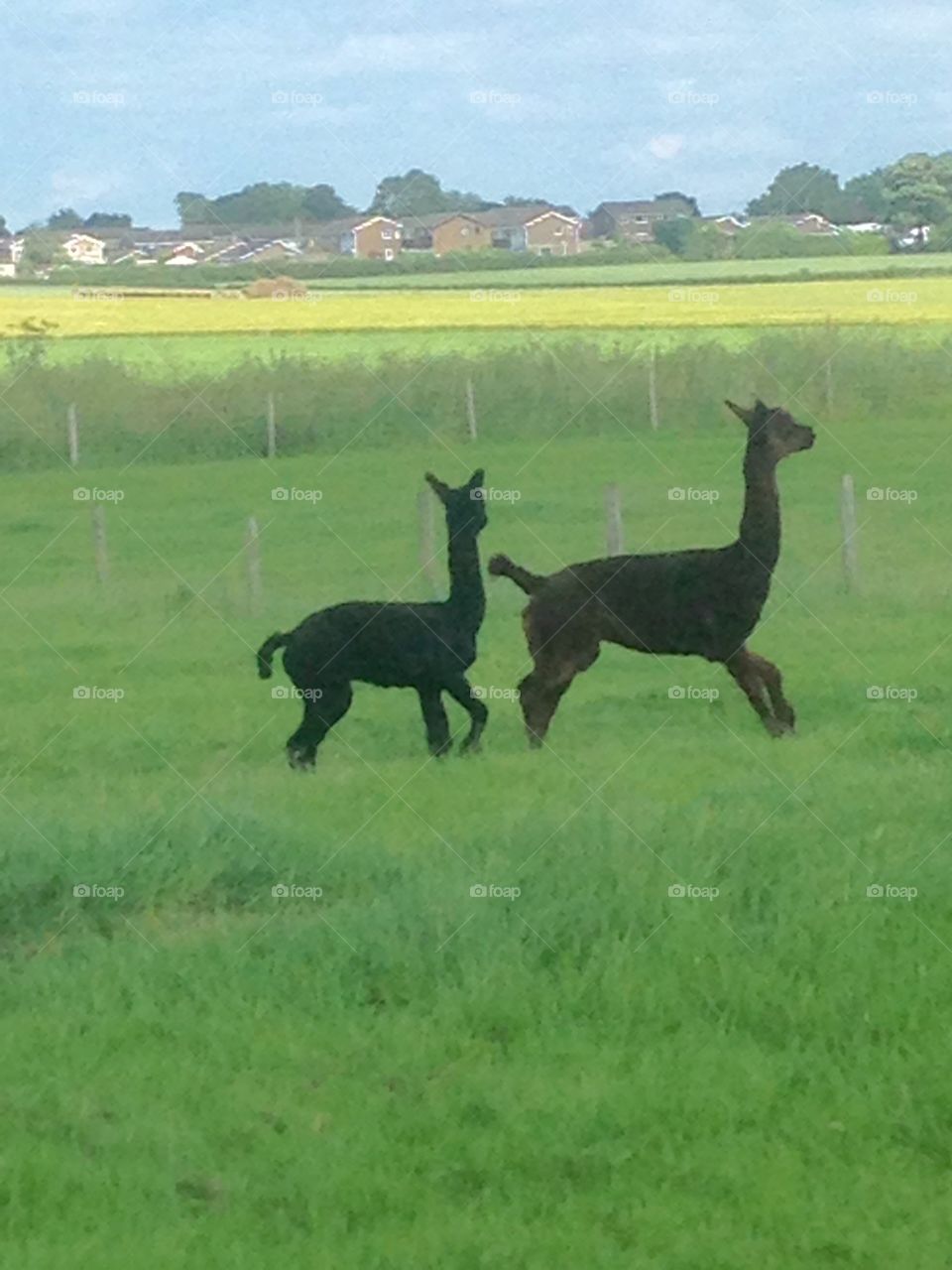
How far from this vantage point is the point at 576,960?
6.27 meters

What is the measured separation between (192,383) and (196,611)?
9.84ft

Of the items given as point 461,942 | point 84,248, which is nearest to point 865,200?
point 84,248

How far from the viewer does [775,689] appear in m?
8.99

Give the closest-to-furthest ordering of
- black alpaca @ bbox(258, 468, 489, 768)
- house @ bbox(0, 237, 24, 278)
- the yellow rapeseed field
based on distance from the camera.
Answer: black alpaca @ bbox(258, 468, 489, 768), house @ bbox(0, 237, 24, 278), the yellow rapeseed field

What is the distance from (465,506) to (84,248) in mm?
3146

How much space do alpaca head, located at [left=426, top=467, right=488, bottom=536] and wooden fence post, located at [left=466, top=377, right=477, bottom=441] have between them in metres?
3.76

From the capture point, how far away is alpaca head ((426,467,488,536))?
8.48 m

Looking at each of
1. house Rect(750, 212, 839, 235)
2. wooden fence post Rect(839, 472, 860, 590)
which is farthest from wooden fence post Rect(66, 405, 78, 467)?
wooden fence post Rect(839, 472, 860, 590)

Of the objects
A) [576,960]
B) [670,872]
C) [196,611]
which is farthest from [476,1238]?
[196,611]

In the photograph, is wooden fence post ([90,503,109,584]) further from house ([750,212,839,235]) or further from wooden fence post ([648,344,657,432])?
house ([750,212,839,235])

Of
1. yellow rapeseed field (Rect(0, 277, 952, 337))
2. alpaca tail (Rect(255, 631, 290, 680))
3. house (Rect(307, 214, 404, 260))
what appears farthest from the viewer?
yellow rapeseed field (Rect(0, 277, 952, 337))

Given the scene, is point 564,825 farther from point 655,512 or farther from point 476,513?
point 655,512

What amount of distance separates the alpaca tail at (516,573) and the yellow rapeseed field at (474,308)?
2.78 meters

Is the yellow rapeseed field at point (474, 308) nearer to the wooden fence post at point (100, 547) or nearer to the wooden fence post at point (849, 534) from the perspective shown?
the wooden fence post at point (100, 547)
